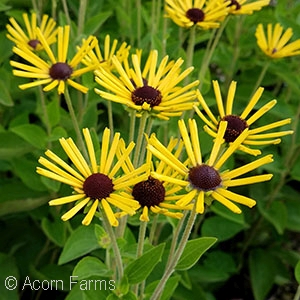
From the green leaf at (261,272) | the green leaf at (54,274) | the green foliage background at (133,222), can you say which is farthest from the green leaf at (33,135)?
the green leaf at (261,272)

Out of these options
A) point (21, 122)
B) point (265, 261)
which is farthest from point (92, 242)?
point (265, 261)

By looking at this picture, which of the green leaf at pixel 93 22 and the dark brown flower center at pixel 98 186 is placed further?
the green leaf at pixel 93 22

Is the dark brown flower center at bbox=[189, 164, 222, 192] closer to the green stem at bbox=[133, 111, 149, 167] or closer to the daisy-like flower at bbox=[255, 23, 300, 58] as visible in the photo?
the green stem at bbox=[133, 111, 149, 167]

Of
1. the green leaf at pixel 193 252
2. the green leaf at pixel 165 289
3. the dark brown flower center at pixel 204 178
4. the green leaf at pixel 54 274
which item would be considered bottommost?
the green leaf at pixel 54 274

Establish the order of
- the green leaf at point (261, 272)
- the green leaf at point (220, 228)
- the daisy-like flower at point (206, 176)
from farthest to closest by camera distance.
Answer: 1. the green leaf at point (261, 272)
2. the green leaf at point (220, 228)
3. the daisy-like flower at point (206, 176)

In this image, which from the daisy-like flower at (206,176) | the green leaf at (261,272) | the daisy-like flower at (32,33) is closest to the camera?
the daisy-like flower at (206,176)

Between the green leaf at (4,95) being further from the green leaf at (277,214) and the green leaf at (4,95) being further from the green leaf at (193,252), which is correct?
the green leaf at (277,214)

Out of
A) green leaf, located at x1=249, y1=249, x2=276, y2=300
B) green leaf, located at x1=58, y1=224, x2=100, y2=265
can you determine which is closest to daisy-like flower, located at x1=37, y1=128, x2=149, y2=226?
green leaf, located at x1=58, y1=224, x2=100, y2=265

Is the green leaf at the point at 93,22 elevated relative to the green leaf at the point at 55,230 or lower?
Result: elevated

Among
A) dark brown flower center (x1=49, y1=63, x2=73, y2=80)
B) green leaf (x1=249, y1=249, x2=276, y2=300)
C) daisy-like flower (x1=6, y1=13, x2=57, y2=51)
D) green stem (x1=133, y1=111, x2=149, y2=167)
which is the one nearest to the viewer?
green stem (x1=133, y1=111, x2=149, y2=167)
